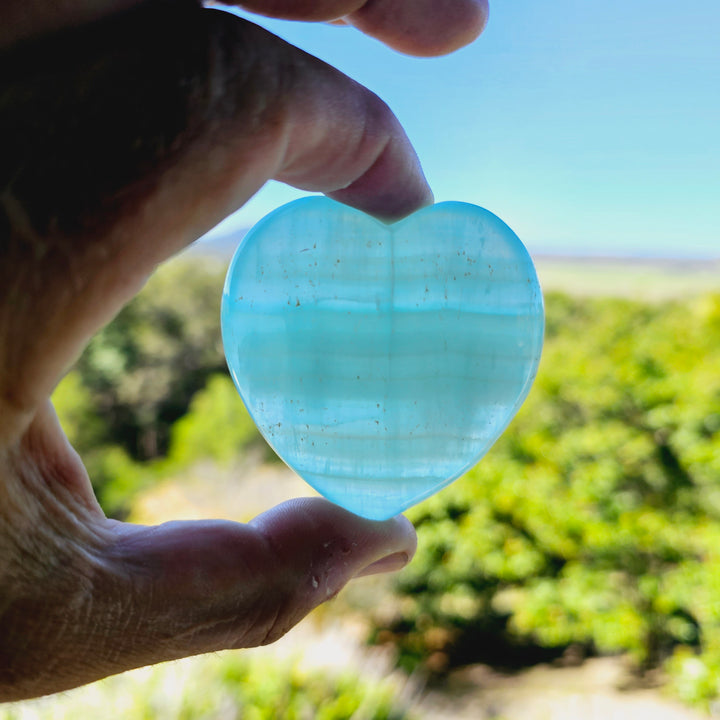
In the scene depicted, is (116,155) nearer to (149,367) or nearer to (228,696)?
(228,696)

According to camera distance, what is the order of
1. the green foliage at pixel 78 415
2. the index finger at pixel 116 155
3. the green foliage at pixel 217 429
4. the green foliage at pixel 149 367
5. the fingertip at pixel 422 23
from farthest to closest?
the green foliage at pixel 149 367 → the green foliage at pixel 78 415 → the green foliage at pixel 217 429 → the fingertip at pixel 422 23 → the index finger at pixel 116 155

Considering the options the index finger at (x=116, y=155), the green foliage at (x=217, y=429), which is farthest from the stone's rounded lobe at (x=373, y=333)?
the green foliage at (x=217, y=429)

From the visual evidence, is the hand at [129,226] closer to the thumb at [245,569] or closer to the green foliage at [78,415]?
the thumb at [245,569]

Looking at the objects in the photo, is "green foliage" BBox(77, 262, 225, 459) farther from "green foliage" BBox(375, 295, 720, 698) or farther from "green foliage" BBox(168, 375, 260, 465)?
"green foliage" BBox(375, 295, 720, 698)

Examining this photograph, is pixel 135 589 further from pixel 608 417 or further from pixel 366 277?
pixel 608 417

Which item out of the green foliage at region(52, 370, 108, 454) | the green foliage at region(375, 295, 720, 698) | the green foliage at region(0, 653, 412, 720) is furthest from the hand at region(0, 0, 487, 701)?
the green foliage at region(52, 370, 108, 454)
